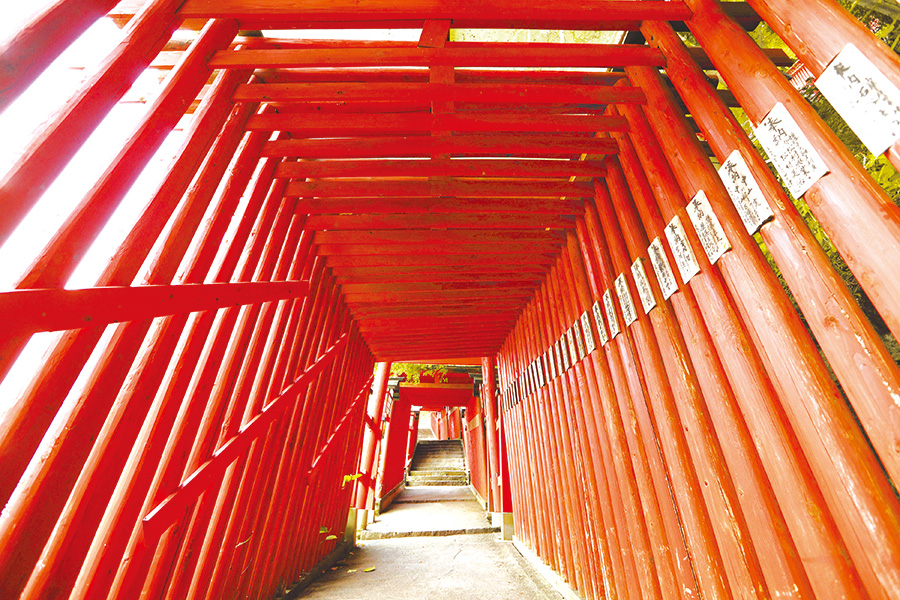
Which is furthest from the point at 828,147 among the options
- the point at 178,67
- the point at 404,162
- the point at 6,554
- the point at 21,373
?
the point at 6,554

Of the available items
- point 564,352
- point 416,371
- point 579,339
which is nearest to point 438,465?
point 416,371

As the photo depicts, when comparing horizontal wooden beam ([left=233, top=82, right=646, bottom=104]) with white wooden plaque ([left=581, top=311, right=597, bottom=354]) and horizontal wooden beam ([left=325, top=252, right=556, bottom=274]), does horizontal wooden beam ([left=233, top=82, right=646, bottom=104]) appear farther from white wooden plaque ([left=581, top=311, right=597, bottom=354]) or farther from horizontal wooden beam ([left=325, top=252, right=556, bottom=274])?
horizontal wooden beam ([left=325, top=252, right=556, bottom=274])

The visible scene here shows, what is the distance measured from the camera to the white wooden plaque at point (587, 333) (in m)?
3.35

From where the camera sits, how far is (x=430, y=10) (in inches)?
82.0

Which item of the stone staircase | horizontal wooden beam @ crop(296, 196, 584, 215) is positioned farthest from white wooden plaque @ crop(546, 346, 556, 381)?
the stone staircase

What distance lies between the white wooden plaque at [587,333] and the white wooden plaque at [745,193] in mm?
1747

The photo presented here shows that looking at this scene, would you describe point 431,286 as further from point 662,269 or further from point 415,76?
point 662,269

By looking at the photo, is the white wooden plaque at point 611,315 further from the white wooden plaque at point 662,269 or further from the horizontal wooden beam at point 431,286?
the horizontal wooden beam at point 431,286

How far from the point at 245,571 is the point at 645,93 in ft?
14.9

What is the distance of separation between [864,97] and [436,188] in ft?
8.73

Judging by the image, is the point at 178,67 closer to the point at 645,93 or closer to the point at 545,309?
the point at 645,93

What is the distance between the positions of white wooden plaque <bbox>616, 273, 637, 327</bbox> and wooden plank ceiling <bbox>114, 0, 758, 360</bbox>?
0.92 m

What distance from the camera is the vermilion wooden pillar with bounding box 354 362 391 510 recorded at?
7879 millimetres

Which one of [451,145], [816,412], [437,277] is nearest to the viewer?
[816,412]
